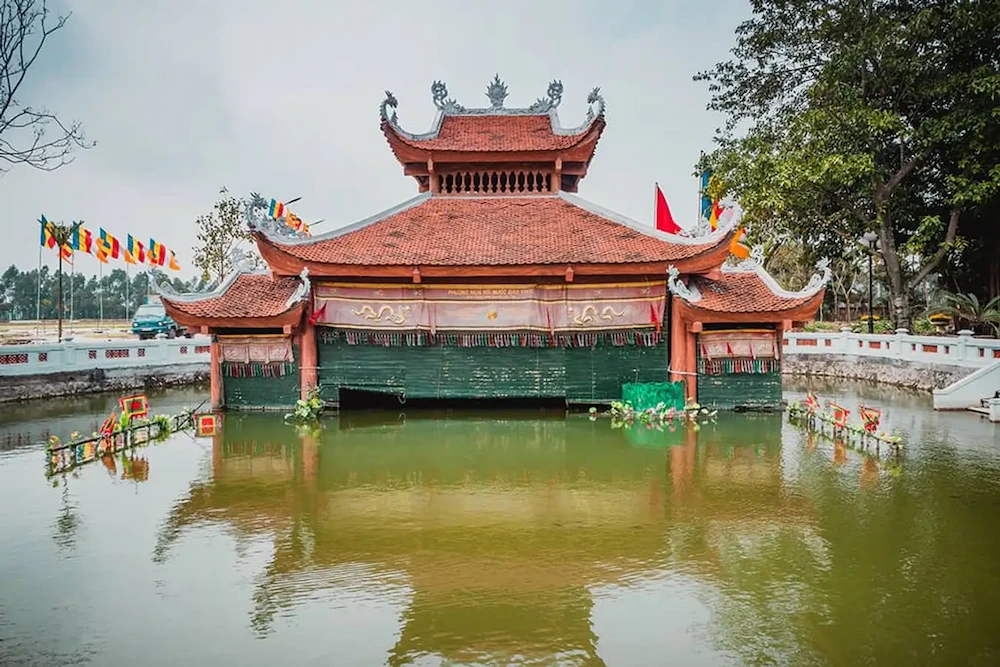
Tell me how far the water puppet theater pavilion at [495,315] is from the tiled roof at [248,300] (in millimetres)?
48

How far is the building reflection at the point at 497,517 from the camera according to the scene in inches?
228

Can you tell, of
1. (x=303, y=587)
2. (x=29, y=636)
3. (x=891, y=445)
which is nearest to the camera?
(x=29, y=636)

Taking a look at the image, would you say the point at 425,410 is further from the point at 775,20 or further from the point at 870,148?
the point at 775,20

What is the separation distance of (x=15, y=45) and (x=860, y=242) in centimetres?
2553

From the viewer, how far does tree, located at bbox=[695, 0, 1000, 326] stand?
2181cm

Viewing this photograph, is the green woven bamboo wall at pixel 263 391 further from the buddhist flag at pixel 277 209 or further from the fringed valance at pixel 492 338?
the buddhist flag at pixel 277 209

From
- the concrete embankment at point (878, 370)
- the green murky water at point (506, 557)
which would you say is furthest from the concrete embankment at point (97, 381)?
the concrete embankment at point (878, 370)

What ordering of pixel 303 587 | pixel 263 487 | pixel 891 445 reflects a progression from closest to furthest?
pixel 303 587, pixel 263 487, pixel 891 445

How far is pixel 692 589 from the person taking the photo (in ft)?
20.4

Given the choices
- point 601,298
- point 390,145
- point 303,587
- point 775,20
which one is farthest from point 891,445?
point 775,20

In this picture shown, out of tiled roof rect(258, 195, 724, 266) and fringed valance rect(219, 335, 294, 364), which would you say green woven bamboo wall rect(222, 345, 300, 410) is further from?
tiled roof rect(258, 195, 724, 266)

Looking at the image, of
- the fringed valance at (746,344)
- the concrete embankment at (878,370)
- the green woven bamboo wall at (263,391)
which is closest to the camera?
the fringed valance at (746,344)

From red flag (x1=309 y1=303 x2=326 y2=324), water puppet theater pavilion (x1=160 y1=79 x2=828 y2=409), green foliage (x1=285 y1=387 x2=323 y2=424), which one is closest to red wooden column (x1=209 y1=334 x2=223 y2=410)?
water puppet theater pavilion (x1=160 y1=79 x2=828 y2=409)

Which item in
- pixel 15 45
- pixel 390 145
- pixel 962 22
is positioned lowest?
pixel 15 45
